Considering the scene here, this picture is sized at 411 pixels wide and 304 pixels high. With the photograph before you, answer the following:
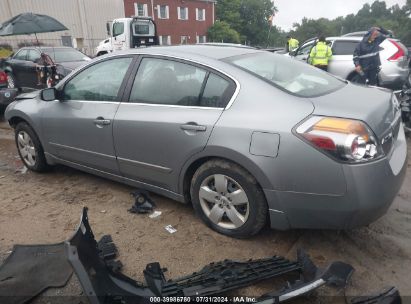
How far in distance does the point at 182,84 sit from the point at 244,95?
2.06ft

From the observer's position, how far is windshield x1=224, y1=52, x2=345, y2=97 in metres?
2.90

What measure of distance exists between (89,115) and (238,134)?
1.75 metres

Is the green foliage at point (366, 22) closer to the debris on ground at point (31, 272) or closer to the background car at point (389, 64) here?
the background car at point (389, 64)

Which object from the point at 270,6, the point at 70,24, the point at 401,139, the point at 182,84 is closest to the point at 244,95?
the point at 182,84

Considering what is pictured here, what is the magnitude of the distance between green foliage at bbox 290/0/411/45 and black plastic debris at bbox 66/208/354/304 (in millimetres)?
65438

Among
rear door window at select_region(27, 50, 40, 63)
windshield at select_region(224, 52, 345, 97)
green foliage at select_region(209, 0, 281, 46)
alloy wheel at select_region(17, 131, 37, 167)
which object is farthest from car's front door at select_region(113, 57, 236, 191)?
green foliage at select_region(209, 0, 281, 46)

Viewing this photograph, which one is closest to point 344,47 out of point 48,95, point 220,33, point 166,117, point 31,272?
point 166,117

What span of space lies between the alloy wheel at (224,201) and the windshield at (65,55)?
366 inches

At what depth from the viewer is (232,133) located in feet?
8.92

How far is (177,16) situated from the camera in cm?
3941

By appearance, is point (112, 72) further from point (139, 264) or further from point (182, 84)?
point (139, 264)

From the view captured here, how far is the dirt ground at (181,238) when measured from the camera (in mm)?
2594

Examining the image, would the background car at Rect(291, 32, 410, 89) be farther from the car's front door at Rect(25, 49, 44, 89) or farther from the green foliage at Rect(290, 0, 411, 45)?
the green foliage at Rect(290, 0, 411, 45)

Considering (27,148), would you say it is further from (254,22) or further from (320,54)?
(254,22)
